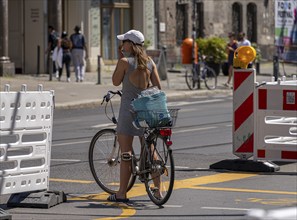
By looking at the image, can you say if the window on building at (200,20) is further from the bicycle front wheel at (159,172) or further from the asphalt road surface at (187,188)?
the bicycle front wheel at (159,172)

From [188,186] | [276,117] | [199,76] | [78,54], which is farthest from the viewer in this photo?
[78,54]

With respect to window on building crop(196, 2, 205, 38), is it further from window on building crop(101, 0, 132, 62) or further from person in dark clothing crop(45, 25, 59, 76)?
person in dark clothing crop(45, 25, 59, 76)

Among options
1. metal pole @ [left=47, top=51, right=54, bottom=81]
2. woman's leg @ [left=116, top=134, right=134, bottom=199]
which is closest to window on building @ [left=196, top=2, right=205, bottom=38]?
metal pole @ [left=47, top=51, right=54, bottom=81]

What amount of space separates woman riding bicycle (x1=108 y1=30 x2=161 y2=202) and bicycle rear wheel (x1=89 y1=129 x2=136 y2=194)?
14.3 inches

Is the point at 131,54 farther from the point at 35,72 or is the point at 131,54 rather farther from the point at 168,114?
the point at 35,72

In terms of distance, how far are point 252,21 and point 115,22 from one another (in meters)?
10.7

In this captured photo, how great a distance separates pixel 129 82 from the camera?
1000 centimetres

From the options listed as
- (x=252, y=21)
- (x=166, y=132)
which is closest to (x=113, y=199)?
(x=166, y=132)

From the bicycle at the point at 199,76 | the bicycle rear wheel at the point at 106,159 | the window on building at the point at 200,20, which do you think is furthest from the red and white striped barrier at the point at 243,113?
the window on building at the point at 200,20

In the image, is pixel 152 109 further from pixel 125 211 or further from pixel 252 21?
pixel 252 21

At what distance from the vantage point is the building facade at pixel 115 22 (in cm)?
3484

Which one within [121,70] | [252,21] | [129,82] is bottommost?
[129,82]

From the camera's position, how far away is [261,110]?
1255 cm

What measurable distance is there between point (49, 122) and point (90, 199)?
1.05 m
